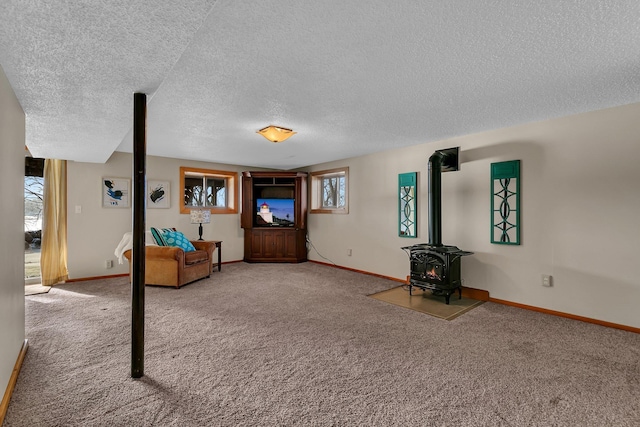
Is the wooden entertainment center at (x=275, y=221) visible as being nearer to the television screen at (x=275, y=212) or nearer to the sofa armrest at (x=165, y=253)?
the television screen at (x=275, y=212)

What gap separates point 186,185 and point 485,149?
553cm

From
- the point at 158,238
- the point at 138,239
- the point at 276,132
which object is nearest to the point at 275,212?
the point at 158,238

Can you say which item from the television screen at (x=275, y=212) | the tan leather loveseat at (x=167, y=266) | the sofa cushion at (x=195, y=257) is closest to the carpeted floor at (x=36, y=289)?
the tan leather loveseat at (x=167, y=266)

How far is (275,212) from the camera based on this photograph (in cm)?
705

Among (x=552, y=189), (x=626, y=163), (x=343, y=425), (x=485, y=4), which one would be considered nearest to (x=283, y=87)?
(x=485, y=4)

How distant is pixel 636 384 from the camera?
204 cm

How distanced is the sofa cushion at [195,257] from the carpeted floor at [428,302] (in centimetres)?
286

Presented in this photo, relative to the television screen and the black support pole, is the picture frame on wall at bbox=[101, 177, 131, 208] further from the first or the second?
the black support pole

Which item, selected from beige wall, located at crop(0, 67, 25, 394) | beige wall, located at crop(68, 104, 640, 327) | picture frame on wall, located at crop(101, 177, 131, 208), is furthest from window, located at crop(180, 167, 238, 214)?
beige wall, located at crop(0, 67, 25, 394)

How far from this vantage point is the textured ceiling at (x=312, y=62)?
1.49m

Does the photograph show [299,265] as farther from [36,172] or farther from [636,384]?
[636,384]

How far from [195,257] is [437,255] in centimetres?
369

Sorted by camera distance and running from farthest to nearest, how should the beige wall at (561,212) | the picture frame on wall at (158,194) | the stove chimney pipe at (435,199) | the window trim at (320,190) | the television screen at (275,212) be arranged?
the television screen at (275,212)
the window trim at (320,190)
the picture frame on wall at (158,194)
the stove chimney pipe at (435,199)
the beige wall at (561,212)

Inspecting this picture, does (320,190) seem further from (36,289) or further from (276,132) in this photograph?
(36,289)
